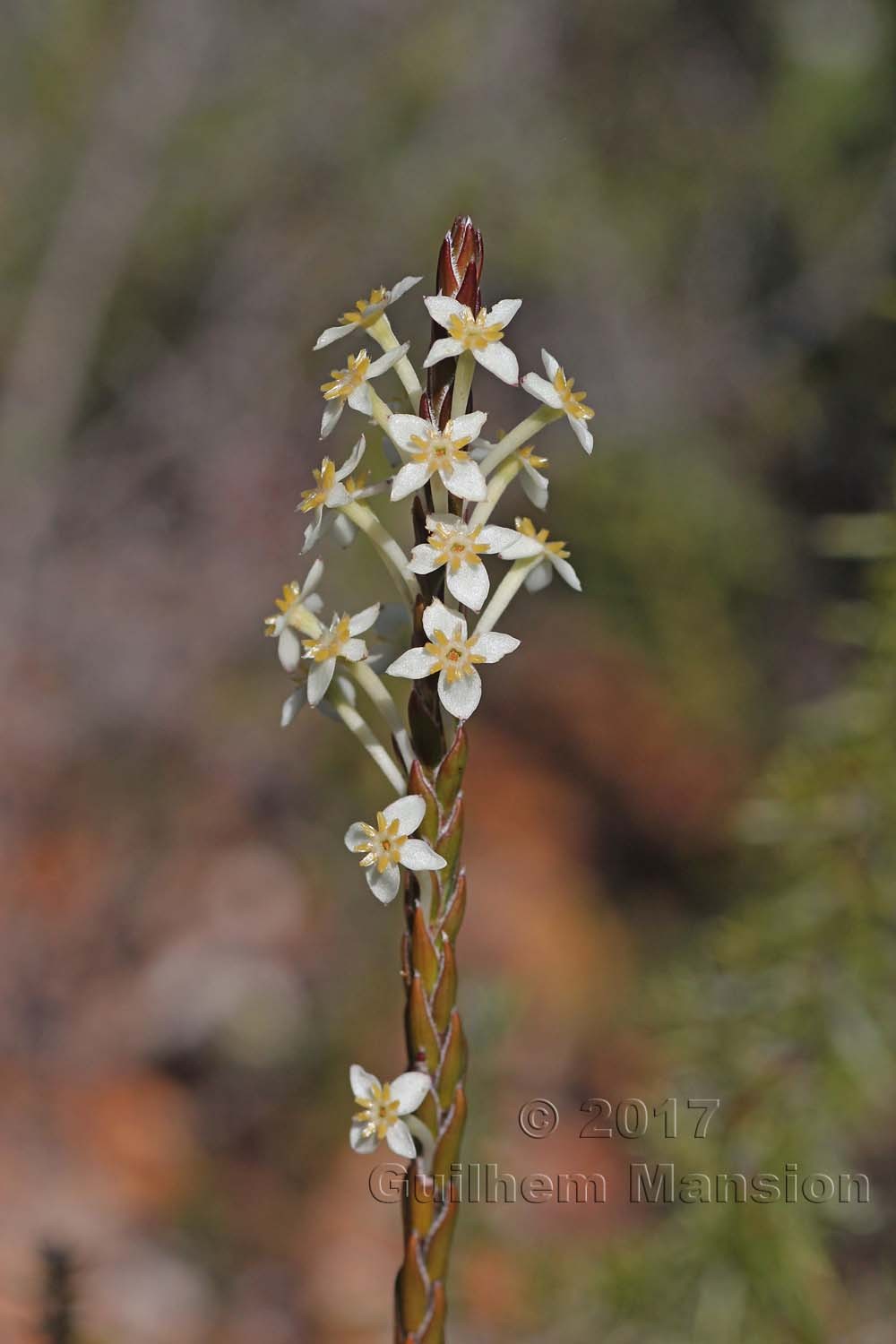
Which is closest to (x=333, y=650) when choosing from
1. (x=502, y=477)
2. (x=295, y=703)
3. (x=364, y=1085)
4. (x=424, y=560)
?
(x=295, y=703)

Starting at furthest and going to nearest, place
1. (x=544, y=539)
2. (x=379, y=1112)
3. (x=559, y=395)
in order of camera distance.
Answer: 1. (x=544, y=539)
2. (x=559, y=395)
3. (x=379, y=1112)

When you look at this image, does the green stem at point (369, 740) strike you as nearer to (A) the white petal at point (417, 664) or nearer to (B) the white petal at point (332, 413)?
(A) the white petal at point (417, 664)

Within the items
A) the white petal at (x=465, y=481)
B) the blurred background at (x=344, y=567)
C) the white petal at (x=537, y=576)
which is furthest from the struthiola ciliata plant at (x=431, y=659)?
the blurred background at (x=344, y=567)

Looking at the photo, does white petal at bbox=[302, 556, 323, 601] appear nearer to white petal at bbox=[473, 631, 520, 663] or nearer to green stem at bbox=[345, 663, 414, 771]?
green stem at bbox=[345, 663, 414, 771]

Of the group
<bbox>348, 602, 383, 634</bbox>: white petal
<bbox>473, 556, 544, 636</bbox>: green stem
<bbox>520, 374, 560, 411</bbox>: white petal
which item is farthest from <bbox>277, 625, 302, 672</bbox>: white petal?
<bbox>520, 374, 560, 411</bbox>: white petal

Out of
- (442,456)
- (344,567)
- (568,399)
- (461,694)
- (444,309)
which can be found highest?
(344,567)

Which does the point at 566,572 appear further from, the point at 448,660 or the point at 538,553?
the point at 448,660

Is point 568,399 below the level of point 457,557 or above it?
above

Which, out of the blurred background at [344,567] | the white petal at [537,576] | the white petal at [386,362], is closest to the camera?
the white petal at [386,362]
